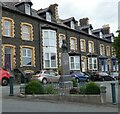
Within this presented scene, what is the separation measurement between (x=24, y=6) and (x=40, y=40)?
185 inches

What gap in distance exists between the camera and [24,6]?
117 ft

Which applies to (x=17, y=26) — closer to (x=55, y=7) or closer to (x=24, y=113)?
(x=55, y=7)

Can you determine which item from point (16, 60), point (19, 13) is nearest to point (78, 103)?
point (16, 60)

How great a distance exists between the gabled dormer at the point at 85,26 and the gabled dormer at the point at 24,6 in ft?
52.9

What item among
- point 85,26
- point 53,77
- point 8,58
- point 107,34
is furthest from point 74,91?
point 107,34

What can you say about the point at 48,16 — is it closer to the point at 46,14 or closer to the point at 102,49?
the point at 46,14

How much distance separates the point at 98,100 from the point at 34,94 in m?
3.55

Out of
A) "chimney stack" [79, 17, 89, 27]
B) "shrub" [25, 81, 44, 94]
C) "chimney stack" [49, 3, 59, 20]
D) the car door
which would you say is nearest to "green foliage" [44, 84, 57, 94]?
"shrub" [25, 81, 44, 94]

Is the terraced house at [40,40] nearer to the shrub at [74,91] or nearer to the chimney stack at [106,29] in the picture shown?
the chimney stack at [106,29]

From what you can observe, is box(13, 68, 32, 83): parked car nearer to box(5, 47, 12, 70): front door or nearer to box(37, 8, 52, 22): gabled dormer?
box(5, 47, 12, 70): front door

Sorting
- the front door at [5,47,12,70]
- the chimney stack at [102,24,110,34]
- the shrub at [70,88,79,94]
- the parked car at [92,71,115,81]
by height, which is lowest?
the shrub at [70,88,79,94]

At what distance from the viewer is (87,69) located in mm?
47844

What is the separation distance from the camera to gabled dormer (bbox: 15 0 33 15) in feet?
117

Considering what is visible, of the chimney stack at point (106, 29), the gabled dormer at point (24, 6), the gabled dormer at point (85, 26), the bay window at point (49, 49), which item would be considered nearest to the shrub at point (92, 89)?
the gabled dormer at point (24, 6)
